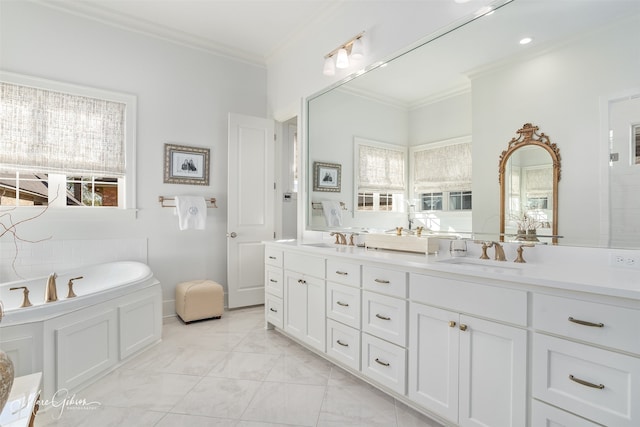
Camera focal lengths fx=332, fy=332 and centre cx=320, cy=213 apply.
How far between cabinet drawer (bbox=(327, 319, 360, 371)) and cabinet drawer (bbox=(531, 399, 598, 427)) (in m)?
0.99

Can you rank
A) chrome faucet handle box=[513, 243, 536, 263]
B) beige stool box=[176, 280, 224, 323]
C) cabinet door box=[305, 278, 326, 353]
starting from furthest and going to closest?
beige stool box=[176, 280, 224, 323]
cabinet door box=[305, 278, 326, 353]
chrome faucet handle box=[513, 243, 536, 263]

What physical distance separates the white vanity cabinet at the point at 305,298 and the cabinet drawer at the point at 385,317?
432 mm

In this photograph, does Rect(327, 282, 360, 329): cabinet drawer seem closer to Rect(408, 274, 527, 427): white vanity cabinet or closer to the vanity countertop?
the vanity countertop

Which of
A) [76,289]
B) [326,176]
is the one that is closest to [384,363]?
[326,176]

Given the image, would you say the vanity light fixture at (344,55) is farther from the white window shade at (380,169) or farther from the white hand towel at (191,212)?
the white hand towel at (191,212)

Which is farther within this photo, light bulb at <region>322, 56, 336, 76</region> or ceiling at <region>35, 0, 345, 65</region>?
ceiling at <region>35, 0, 345, 65</region>

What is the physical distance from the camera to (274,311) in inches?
118

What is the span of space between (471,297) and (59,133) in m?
3.56

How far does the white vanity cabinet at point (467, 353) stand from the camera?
137 centimetres

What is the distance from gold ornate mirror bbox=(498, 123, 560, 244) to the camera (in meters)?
1.68

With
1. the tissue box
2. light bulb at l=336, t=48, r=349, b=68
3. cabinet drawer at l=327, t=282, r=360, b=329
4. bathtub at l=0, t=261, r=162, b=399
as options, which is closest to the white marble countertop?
bathtub at l=0, t=261, r=162, b=399

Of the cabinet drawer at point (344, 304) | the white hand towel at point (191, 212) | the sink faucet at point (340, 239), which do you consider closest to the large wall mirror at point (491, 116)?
the sink faucet at point (340, 239)

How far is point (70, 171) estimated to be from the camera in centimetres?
304

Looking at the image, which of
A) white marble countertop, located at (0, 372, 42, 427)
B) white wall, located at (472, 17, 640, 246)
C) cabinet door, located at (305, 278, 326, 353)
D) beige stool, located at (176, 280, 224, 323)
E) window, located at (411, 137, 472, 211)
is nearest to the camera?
white marble countertop, located at (0, 372, 42, 427)
